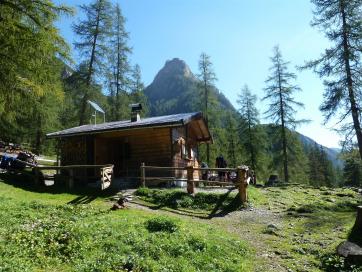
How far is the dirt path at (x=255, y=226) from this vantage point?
31.6ft

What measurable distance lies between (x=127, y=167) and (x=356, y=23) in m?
17.6

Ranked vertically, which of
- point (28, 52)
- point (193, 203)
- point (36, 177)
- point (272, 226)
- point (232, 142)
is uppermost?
point (28, 52)

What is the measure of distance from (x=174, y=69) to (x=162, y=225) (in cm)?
18363

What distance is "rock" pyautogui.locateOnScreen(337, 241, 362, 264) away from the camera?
357 inches

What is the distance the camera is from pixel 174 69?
190625mm

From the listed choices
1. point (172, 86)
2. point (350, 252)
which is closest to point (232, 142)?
point (350, 252)

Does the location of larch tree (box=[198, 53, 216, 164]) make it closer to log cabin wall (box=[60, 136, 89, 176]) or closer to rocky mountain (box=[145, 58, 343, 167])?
log cabin wall (box=[60, 136, 89, 176])

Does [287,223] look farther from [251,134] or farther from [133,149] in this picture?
[251,134]

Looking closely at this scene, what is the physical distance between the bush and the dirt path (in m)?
2.46

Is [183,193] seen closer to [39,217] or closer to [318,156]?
[39,217]

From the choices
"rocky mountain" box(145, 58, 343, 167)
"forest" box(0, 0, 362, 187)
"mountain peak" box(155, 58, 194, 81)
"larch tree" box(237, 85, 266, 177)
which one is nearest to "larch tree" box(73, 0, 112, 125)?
"forest" box(0, 0, 362, 187)

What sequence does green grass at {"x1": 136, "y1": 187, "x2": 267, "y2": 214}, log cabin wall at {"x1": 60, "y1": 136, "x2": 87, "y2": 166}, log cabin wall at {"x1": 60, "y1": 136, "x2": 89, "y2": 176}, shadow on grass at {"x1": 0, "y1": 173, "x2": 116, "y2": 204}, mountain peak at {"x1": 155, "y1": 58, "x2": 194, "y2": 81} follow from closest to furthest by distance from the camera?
green grass at {"x1": 136, "y1": 187, "x2": 267, "y2": 214}, shadow on grass at {"x1": 0, "y1": 173, "x2": 116, "y2": 204}, log cabin wall at {"x1": 60, "y1": 136, "x2": 89, "y2": 176}, log cabin wall at {"x1": 60, "y1": 136, "x2": 87, "y2": 166}, mountain peak at {"x1": 155, "y1": 58, "x2": 194, "y2": 81}

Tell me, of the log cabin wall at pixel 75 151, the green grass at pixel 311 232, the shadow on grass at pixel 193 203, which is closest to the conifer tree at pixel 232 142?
the log cabin wall at pixel 75 151

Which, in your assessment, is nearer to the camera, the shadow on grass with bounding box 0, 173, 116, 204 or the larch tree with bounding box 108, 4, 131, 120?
the shadow on grass with bounding box 0, 173, 116, 204
